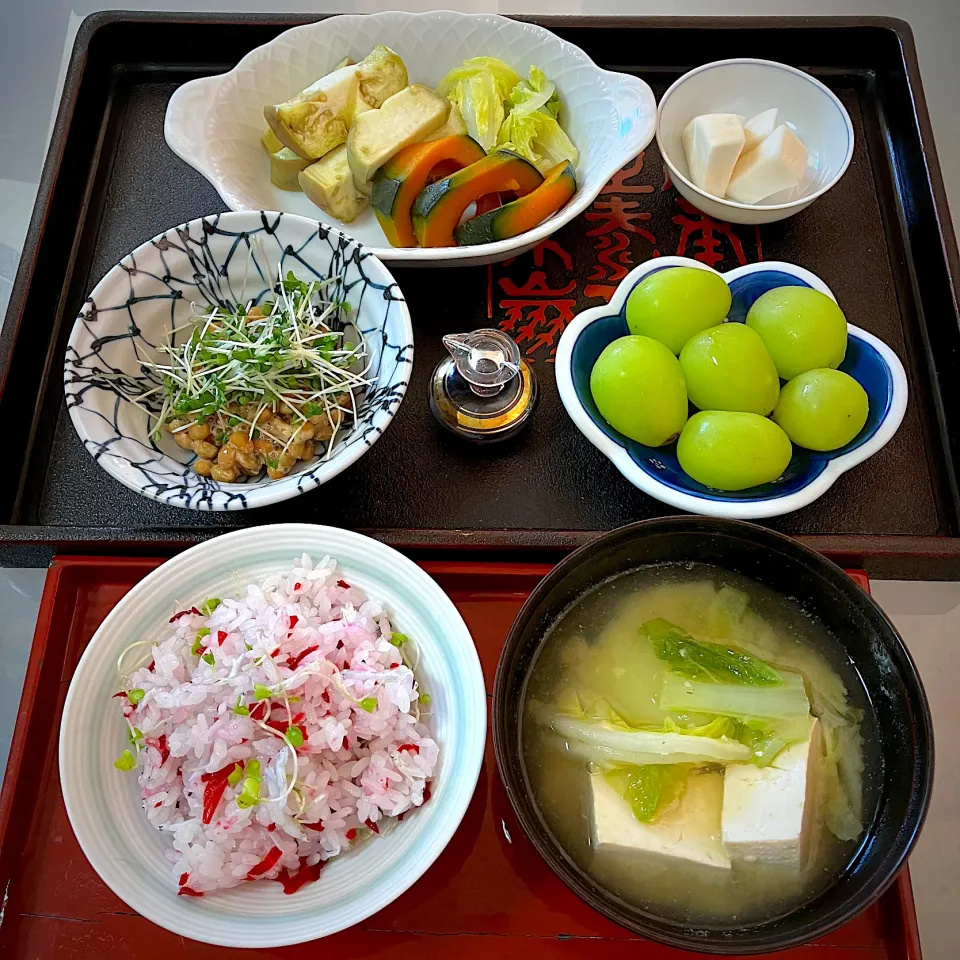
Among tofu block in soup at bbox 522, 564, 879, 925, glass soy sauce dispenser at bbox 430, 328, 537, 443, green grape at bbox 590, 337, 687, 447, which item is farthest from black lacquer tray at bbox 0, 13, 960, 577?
tofu block in soup at bbox 522, 564, 879, 925

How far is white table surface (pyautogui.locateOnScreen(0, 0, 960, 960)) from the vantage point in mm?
1562

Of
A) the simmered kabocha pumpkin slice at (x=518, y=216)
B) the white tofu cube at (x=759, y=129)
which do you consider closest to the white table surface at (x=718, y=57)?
the white tofu cube at (x=759, y=129)

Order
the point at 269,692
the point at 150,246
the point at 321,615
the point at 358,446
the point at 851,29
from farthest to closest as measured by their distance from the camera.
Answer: the point at 851,29, the point at 150,246, the point at 358,446, the point at 321,615, the point at 269,692

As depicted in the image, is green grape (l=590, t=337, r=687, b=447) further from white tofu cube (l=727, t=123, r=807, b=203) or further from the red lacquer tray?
the red lacquer tray

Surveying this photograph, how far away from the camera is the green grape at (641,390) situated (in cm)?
145

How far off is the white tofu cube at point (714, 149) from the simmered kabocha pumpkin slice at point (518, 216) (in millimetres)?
315

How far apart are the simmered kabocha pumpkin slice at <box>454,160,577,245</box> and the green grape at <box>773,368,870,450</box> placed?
65 cm

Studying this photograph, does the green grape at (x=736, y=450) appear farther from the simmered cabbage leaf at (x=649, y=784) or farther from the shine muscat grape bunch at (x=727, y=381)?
the simmered cabbage leaf at (x=649, y=784)

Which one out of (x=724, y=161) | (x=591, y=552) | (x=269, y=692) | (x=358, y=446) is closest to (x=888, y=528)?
(x=591, y=552)

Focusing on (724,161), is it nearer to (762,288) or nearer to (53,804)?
(762,288)

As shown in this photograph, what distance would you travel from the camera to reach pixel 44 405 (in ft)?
5.60

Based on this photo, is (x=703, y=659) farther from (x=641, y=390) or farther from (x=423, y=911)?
(x=423, y=911)

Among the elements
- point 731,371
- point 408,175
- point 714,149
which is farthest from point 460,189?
point 731,371

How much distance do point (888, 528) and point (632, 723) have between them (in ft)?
2.38
